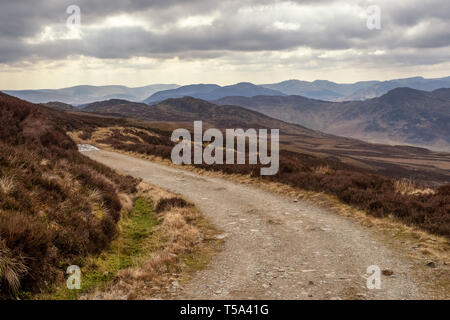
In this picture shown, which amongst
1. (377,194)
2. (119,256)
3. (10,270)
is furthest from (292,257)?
(377,194)

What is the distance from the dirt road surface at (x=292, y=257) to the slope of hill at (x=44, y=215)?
298 cm

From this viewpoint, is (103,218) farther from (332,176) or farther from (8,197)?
(332,176)

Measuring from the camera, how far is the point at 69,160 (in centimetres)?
1510

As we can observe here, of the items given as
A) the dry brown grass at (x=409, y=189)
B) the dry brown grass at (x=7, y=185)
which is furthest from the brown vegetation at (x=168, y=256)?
the dry brown grass at (x=409, y=189)

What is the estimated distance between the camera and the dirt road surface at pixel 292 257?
262 inches

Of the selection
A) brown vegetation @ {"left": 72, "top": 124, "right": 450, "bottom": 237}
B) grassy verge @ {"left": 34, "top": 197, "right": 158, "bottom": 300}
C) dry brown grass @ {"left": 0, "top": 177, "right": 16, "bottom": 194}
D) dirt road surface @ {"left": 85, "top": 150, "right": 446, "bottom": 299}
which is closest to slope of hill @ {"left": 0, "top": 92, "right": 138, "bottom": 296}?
dry brown grass @ {"left": 0, "top": 177, "right": 16, "bottom": 194}

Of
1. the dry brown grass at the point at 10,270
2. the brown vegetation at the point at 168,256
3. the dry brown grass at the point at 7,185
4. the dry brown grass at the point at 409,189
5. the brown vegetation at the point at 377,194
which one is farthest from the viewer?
the dry brown grass at the point at 409,189

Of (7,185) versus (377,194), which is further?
(377,194)

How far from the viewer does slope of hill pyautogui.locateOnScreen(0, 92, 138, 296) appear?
6293 mm

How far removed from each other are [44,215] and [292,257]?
21.2ft

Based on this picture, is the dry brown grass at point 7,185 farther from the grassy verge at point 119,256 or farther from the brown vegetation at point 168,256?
the brown vegetation at point 168,256

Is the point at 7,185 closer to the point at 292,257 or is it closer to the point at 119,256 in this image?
the point at 119,256

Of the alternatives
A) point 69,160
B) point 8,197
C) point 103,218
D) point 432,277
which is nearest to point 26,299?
point 8,197

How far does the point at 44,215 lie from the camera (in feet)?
→ 27.0
